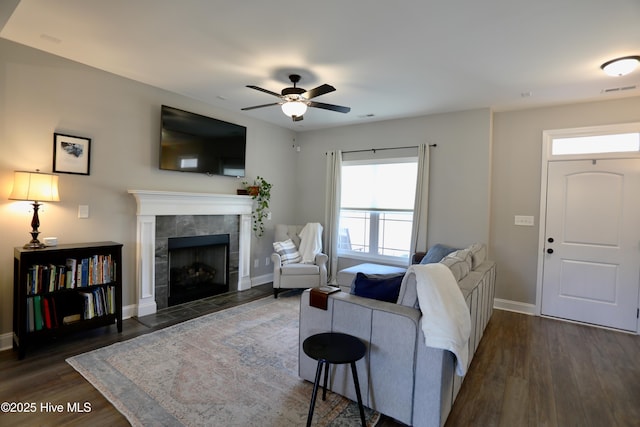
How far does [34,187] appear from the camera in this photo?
9.05 feet

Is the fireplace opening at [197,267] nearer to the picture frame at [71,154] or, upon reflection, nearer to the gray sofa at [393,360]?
the picture frame at [71,154]

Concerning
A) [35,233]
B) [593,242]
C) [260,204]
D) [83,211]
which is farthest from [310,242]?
[593,242]

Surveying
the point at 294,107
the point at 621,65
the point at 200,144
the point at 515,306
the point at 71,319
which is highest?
the point at 621,65

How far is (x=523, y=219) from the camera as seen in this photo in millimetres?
4254

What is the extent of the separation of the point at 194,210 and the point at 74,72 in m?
1.92

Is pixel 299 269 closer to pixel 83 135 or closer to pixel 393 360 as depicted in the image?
pixel 393 360

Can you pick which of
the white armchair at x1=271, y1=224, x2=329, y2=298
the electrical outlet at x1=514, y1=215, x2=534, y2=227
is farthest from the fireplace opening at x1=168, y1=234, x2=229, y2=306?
the electrical outlet at x1=514, y1=215, x2=534, y2=227

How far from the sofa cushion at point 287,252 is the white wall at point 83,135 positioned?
1.40m

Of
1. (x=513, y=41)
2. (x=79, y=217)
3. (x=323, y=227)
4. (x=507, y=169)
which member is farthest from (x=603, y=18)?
(x=79, y=217)

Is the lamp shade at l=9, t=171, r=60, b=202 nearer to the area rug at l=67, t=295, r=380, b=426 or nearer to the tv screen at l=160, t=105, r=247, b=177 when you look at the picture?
the tv screen at l=160, t=105, r=247, b=177

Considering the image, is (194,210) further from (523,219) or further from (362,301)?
(523,219)

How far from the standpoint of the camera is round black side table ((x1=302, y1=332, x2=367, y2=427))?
181 cm

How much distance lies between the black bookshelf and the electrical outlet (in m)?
4.90

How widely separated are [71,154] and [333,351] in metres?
3.25
